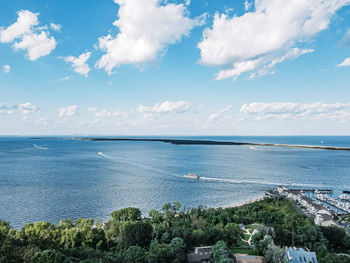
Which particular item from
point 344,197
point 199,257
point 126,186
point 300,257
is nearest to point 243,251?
point 199,257

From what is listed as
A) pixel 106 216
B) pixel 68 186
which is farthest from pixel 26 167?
pixel 106 216

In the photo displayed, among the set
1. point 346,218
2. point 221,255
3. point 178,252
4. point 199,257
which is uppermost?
point 221,255

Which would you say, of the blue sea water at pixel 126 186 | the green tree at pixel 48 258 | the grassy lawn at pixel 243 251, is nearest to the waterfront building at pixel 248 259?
the grassy lawn at pixel 243 251

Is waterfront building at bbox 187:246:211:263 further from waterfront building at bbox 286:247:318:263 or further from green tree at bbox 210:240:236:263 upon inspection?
waterfront building at bbox 286:247:318:263

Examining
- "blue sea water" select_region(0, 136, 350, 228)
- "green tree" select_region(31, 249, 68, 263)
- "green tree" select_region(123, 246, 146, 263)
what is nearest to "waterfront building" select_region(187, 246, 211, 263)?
"green tree" select_region(123, 246, 146, 263)

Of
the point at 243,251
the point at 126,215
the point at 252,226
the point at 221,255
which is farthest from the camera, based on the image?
the point at 252,226

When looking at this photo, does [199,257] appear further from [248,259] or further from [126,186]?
[126,186]

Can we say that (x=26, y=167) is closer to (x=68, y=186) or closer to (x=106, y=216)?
(x=68, y=186)

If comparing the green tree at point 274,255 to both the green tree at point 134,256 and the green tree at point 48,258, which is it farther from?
the green tree at point 48,258
